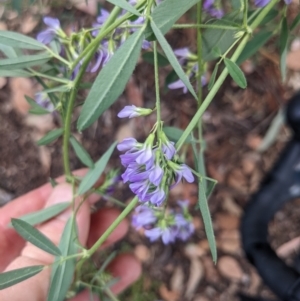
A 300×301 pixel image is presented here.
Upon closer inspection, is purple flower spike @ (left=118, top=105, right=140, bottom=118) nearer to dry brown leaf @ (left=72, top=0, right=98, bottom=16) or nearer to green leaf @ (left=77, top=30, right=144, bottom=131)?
green leaf @ (left=77, top=30, right=144, bottom=131)

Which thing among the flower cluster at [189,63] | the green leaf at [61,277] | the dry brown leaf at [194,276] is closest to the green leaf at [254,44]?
the flower cluster at [189,63]

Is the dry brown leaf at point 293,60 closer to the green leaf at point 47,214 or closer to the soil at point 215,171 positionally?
the soil at point 215,171

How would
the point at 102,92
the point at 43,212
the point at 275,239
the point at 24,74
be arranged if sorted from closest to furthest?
the point at 102,92, the point at 24,74, the point at 43,212, the point at 275,239

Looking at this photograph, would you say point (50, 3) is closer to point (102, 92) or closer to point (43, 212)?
point (43, 212)

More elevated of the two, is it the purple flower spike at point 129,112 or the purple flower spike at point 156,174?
the purple flower spike at point 129,112

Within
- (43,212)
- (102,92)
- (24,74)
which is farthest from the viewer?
(43,212)

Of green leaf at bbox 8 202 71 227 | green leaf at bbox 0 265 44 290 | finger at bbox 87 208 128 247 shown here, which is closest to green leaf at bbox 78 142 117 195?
green leaf at bbox 8 202 71 227

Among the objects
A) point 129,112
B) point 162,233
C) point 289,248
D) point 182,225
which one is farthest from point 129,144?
point 289,248

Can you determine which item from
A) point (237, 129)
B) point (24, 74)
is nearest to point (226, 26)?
point (24, 74)
